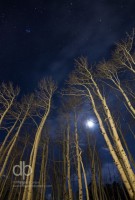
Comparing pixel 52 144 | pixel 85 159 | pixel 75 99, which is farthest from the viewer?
pixel 85 159

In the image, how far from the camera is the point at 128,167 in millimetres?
6719

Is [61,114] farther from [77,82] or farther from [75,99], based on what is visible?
[77,82]

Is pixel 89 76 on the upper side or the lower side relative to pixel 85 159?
upper

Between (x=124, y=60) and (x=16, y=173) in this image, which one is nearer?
(x=124, y=60)

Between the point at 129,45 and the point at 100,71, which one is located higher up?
the point at 129,45

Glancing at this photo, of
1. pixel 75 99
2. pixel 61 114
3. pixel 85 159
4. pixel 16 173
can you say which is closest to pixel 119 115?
pixel 75 99

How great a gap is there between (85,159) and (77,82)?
1125 cm

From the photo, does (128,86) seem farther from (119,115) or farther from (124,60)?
(119,115)

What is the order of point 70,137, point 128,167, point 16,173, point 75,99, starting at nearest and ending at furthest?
point 128,167 < point 70,137 < point 75,99 < point 16,173

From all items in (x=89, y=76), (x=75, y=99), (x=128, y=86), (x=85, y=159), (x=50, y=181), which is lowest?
(x=50, y=181)

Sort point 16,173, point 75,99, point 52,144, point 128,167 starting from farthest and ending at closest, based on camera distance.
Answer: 1. point 52,144
2. point 16,173
3. point 75,99
4. point 128,167

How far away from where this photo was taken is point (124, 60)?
42.2 feet

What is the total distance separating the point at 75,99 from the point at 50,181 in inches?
436

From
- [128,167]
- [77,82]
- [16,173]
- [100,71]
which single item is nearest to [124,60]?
[100,71]
